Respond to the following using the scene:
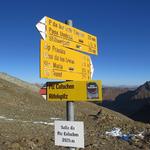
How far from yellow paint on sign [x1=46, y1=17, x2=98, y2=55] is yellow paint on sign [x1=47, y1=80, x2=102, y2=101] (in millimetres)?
813

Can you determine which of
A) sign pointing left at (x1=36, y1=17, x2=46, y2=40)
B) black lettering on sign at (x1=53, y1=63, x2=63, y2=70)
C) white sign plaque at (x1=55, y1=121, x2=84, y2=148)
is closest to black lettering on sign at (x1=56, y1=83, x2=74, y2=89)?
black lettering on sign at (x1=53, y1=63, x2=63, y2=70)

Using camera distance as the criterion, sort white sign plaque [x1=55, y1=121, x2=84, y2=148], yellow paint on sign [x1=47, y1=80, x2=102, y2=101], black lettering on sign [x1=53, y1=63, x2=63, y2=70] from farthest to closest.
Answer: yellow paint on sign [x1=47, y1=80, x2=102, y2=101], black lettering on sign [x1=53, y1=63, x2=63, y2=70], white sign plaque [x1=55, y1=121, x2=84, y2=148]

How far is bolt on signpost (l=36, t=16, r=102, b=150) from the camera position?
600 centimetres

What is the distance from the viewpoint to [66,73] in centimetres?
639

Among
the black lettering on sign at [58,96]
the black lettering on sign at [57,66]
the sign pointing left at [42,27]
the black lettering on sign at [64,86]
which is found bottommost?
the black lettering on sign at [58,96]

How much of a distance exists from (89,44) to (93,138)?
9.62 m

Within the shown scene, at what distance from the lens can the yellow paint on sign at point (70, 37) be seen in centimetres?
636

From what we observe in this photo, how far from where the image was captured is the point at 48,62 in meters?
6.03

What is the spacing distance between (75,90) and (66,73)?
1.20ft

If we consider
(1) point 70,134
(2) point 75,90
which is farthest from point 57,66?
(1) point 70,134

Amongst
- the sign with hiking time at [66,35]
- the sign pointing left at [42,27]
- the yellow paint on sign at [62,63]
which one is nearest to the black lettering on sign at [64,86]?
the yellow paint on sign at [62,63]

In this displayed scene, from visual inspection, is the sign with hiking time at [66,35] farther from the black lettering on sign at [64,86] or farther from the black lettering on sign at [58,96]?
the black lettering on sign at [58,96]

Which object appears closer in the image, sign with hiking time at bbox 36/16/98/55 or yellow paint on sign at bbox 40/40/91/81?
yellow paint on sign at bbox 40/40/91/81

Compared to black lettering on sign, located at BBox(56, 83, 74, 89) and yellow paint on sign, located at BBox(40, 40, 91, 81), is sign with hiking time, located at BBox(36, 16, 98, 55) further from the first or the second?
black lettering on sign, located at BBox(56, 83, 74, 89)
